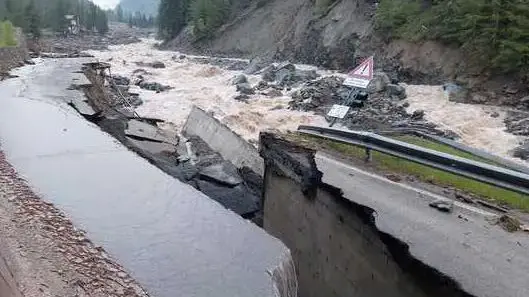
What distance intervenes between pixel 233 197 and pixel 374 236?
3.79m

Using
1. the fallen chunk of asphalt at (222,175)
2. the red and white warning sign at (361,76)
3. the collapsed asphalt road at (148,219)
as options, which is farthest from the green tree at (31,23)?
the collapsed asphalt road at (148,219)

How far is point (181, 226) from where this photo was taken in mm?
4449

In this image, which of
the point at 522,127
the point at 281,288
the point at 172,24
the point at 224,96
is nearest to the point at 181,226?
the point at 281,288

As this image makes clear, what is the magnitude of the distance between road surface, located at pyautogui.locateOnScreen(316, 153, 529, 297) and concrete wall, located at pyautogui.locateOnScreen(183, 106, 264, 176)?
4.11 meters

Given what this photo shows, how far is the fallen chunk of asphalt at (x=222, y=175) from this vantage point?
9427 millimetres

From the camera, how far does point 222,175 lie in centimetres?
965

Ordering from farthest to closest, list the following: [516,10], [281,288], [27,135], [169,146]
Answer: [516,10] < [169,146] < [27,135] < [281,288]

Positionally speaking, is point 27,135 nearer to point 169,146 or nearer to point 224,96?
Answer: point 169,146

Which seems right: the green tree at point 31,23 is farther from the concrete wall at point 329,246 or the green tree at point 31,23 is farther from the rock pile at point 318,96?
the concrete wall at point 329,246

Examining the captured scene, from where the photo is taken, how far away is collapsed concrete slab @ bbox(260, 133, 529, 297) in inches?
184

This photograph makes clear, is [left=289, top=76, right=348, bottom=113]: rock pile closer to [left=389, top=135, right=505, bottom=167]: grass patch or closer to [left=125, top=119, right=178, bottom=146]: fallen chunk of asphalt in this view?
[left=125, top=119, right=178, bottom=146]: fallen chunk of asphalt

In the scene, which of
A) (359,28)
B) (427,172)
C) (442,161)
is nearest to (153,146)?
(427,172)

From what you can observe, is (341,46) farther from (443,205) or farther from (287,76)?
(443,205)

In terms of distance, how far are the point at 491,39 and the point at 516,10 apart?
162 centimetres
